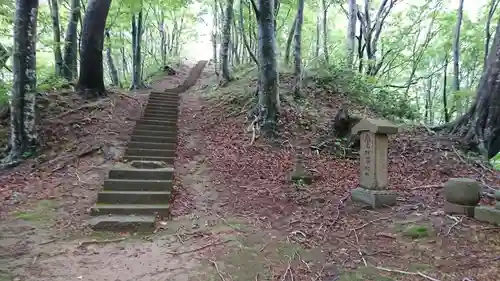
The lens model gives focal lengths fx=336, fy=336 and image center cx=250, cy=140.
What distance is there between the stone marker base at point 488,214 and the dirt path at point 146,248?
2.44 m

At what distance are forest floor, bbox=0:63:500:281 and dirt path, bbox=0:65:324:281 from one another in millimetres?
24

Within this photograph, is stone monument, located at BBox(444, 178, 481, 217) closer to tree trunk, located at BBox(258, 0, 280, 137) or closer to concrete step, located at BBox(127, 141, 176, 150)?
tree trunk, located at BBox(258, 0, 280, 137)

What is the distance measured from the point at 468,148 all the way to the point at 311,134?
4.14 m

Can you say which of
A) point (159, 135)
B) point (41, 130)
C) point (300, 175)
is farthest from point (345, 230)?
point (41, 130)

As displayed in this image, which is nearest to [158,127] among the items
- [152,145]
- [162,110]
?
[152,145]

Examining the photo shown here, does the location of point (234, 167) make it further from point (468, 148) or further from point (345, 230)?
point (468, 148)

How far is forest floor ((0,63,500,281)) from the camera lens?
421cm

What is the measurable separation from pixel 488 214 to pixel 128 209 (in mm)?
5786

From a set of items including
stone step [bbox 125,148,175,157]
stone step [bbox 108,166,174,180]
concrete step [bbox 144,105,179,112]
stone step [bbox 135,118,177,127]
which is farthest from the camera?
concrete step [bbox 144,105,179,112]

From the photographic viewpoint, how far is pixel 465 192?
507 centimetres

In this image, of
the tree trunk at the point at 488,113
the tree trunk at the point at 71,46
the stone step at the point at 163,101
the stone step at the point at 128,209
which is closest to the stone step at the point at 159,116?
the stone step at the point at 163,101

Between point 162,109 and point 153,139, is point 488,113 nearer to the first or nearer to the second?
point 153,139

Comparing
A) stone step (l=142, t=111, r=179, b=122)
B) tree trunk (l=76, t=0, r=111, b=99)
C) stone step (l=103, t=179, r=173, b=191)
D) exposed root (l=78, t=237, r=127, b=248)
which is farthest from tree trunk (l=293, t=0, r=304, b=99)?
exposed root (l=78, t=237, r=127, b=248)

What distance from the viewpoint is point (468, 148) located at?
8.60 meters
